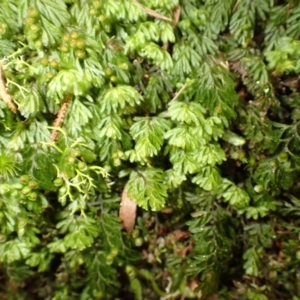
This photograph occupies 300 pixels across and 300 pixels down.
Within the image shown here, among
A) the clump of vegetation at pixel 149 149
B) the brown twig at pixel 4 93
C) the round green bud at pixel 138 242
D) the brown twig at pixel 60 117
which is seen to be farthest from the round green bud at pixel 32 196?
the round green bud at pixel 138 242

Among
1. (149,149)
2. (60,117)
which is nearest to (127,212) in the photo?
(149,149)

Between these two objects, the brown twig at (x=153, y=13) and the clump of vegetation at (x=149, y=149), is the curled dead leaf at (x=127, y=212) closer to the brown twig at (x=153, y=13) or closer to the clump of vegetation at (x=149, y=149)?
the clump of vegetation at (x=149, y=149)

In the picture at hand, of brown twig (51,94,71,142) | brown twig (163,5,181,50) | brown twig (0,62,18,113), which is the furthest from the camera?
brown twig (163,5,181,50)

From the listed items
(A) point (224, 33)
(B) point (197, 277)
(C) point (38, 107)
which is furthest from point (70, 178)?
(A) point (224, 33)

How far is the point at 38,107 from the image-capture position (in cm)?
144

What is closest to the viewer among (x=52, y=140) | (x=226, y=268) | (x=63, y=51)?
(x=63, y=51)

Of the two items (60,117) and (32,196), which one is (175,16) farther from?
(32,196)

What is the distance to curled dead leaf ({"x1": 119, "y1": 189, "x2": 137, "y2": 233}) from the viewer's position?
5.62ft

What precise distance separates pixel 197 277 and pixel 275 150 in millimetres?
Result: 674

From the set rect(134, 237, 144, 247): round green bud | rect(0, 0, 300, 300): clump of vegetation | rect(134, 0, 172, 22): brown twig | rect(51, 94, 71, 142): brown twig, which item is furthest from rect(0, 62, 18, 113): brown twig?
rect(134, 237, 144, 247): round green bud

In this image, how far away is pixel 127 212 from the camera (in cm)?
173

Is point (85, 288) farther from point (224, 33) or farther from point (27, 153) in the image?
point (224, 33)

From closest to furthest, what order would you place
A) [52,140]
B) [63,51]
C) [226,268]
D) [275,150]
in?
[63,51]
[52,140]
[275,150]
[226,268]

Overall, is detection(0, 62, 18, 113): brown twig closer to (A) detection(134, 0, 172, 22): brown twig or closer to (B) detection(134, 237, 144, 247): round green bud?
(A) detection(134, 0, 172, 22): brown twig
